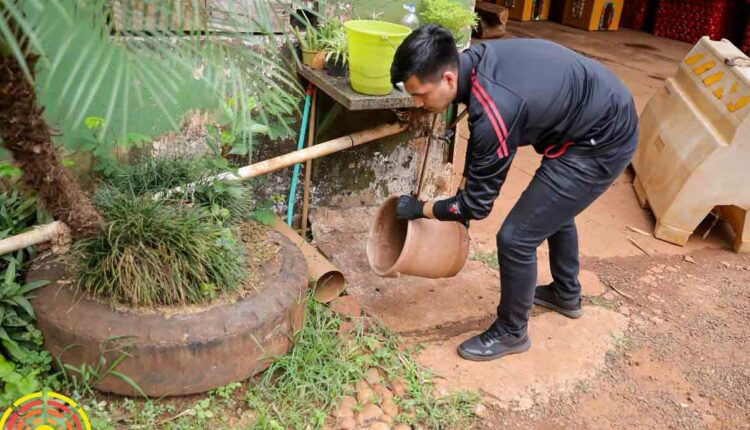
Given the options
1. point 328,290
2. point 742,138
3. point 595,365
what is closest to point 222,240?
point 328,290

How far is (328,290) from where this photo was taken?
125 inches

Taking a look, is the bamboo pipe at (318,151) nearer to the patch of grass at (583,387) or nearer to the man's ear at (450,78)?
the man's ear at (450,78)

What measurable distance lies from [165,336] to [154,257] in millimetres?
324

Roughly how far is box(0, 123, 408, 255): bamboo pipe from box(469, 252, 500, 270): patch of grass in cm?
88

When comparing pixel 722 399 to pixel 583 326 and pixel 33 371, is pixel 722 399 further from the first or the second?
pixel 33 371

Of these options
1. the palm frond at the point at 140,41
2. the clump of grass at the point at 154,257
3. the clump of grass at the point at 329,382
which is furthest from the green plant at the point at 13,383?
the palm frond at the point at 140,41

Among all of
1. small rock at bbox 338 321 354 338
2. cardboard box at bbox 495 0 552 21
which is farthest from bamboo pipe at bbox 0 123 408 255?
cardboard box at bbox 495 0 552 21

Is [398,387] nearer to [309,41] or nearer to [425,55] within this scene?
[425,55]

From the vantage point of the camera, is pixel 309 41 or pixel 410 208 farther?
pixel 309 41

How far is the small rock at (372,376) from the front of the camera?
2.77 meters

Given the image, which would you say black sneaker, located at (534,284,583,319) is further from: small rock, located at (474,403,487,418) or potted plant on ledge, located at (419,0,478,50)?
potted plant on ledge, located at (419,0,478,50)

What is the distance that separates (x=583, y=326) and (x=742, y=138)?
1613 millimetres

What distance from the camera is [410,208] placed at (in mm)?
2900

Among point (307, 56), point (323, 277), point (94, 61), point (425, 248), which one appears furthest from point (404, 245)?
point (94, 61)
